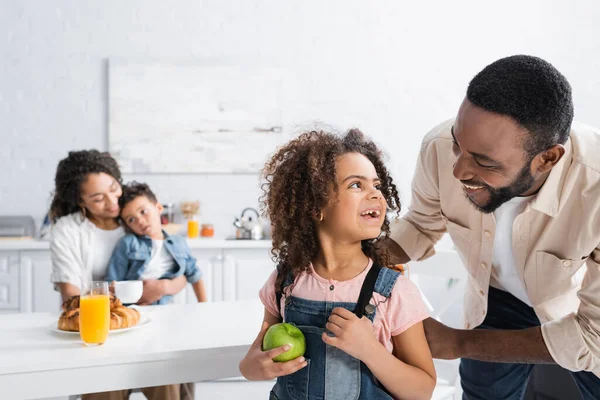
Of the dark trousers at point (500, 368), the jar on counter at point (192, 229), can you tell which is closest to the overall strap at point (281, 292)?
the dark trousers at point (500, 368)

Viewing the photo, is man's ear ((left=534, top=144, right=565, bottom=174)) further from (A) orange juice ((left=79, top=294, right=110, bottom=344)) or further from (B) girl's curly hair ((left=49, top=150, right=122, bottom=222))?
(B) girl's curly hair ((left=49, top=150, right=122, bottom=222))

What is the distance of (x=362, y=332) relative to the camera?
1229 mm

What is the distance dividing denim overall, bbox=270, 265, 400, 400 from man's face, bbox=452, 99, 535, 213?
0.88ft

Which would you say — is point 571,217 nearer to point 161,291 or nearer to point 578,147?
point 578,147

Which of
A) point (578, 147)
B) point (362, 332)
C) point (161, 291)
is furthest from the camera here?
point (161, 291)

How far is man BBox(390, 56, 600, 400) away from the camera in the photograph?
4.31ft

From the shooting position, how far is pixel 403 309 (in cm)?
132

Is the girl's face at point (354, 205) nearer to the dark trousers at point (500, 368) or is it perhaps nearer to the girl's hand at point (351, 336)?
the girl's hand at point (351, 336)

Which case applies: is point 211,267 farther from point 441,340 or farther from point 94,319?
point 441,340

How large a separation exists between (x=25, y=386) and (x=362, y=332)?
2.58ft

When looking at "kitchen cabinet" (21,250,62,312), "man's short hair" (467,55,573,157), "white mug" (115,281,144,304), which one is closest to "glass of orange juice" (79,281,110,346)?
"white mug" (115,281,144,304)

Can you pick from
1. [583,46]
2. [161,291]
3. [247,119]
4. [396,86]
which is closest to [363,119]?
[396,86]

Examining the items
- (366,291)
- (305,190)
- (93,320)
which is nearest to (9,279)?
(93,320)

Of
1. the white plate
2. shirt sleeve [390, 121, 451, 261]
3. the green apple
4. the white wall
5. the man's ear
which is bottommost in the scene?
the white plate
